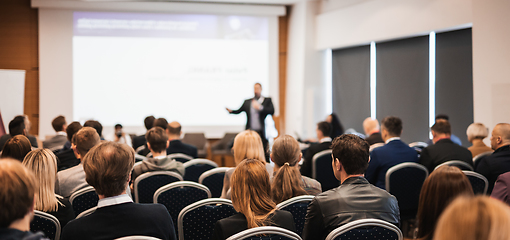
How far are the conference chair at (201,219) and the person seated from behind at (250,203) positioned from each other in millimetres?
403

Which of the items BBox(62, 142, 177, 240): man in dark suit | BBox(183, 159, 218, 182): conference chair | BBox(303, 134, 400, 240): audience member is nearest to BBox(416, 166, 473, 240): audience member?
BBox(303, 134, 400, 240): audience member

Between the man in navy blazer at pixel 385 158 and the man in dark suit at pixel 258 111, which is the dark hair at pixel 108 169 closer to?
the man in navy blazer at pixel 385 158

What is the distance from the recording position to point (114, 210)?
5.55 feet

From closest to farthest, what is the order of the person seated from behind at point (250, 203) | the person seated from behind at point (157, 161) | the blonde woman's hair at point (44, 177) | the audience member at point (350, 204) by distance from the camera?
Result: the person seated from behind at point (250, 203) → the audience member at point (350, 204) → the blonde woman's hair at point (44, 177) → the person seated from behind at point (157, 161)

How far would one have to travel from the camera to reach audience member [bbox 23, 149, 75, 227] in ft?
7.24

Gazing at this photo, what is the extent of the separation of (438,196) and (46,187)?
1916 millimetres

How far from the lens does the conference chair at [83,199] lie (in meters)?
2.63

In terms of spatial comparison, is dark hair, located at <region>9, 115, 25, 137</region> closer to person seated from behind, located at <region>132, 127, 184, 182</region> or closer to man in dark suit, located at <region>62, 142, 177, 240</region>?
person seated from behind, located at <region>132, 127, 184, 182</region>

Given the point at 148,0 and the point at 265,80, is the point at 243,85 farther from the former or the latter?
the point at 148,0

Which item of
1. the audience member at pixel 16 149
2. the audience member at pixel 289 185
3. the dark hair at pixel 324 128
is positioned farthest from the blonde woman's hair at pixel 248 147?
the dark hair at pixel 324 128

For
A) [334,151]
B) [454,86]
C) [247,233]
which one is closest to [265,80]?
[454,86]

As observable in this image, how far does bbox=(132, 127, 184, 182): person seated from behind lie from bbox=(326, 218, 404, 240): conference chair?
1987mm

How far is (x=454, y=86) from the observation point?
6809 mm

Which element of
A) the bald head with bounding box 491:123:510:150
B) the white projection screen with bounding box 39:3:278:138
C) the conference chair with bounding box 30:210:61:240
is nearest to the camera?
the conference chair with bounding box 30:210:61:240
